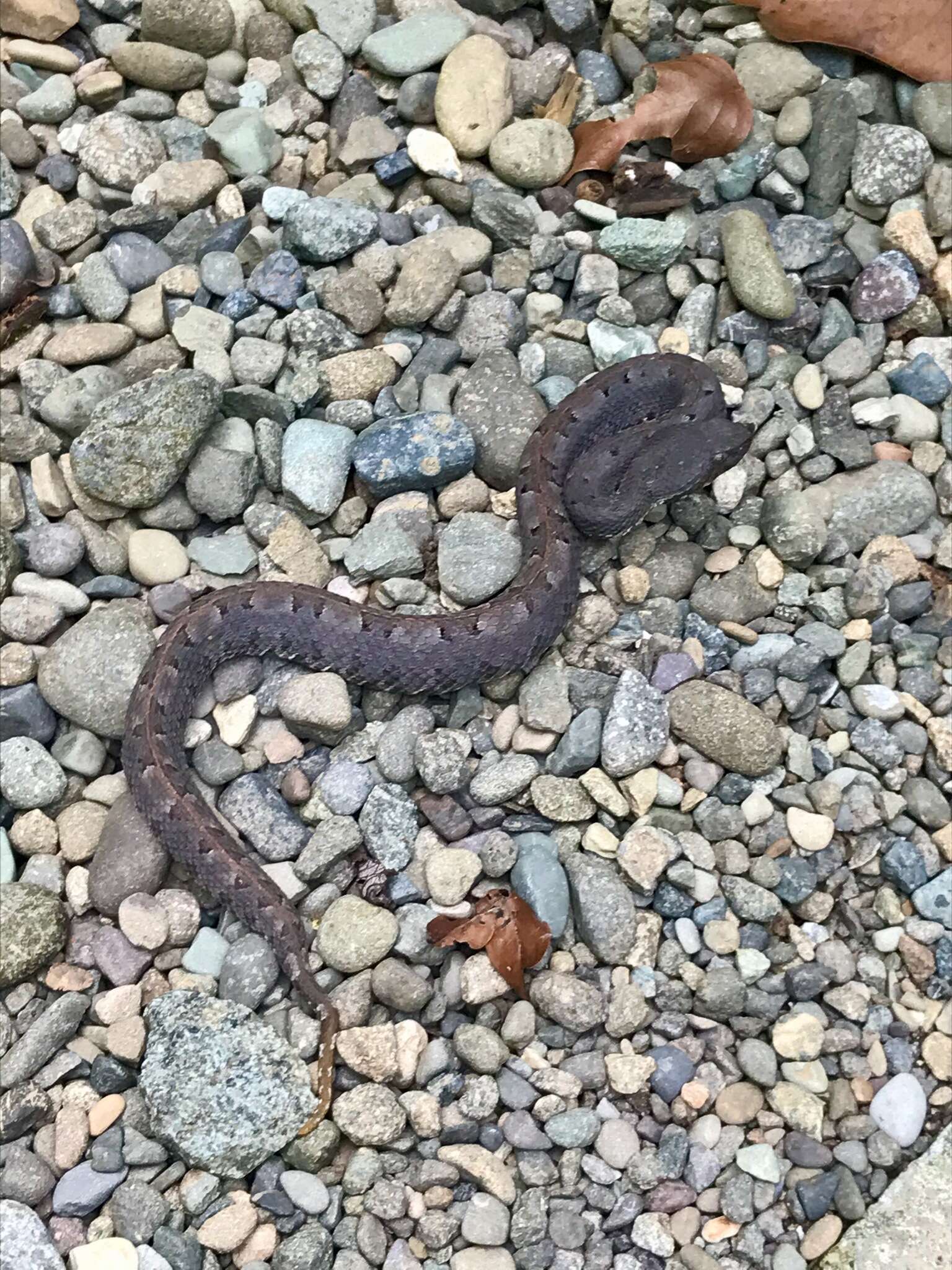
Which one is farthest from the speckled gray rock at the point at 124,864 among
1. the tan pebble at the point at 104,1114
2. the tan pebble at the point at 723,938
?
the tan pebble at the point at 723,938

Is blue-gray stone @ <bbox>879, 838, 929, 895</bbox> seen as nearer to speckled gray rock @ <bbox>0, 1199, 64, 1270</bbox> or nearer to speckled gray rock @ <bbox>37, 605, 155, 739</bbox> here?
speckled gray rock @ <bbox>37, 605, 155, 739</bbox>

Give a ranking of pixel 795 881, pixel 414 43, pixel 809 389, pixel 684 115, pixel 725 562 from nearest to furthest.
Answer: pixel 795 881 → pixel 725 562 → pixel 809 389 → pixel 684 115 → pixel 414 43

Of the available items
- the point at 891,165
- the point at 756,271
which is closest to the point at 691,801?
the point at 756,271

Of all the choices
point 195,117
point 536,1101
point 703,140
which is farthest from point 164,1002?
point 703,140

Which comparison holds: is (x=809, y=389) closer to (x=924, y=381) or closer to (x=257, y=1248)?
(x=924, y=381)

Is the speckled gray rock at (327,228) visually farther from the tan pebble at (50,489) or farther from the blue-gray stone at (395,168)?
the tan pebble at (50,489)

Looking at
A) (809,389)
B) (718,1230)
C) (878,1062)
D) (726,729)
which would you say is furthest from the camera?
(809,389)

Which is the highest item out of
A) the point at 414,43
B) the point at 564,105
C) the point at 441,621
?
the point at 414,43
